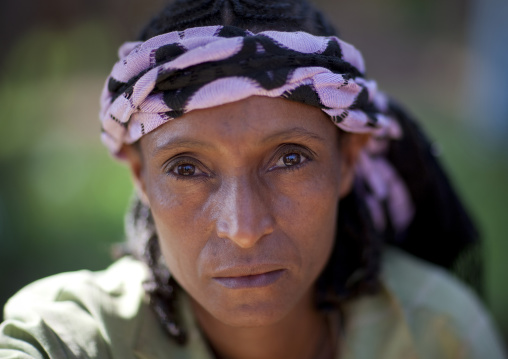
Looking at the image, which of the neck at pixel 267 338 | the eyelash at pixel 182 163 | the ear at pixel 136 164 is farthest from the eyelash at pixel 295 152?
the neck at pixel 267 338

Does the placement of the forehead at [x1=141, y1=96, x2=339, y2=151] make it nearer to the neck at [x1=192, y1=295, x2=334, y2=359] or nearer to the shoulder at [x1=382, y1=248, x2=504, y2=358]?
the neck at [x1=192, y1=295, x2=334, y2=359]

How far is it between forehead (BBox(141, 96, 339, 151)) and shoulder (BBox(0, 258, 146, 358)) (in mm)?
640

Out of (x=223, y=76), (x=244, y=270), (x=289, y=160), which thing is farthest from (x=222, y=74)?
(x=244, y=270)

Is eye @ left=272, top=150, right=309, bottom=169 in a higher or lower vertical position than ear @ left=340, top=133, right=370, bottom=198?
higher

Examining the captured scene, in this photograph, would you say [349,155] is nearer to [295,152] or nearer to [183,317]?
[295,152]

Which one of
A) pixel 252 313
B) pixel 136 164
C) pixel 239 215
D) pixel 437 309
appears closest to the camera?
pixel 239 215

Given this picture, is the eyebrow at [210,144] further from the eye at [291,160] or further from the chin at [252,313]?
the chin at [252,313]

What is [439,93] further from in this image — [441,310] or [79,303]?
[79,303]

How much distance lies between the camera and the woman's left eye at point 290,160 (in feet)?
6.12

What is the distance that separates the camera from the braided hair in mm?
1900

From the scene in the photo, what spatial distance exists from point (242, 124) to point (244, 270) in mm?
460

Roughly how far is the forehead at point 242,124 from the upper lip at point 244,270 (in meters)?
0.38

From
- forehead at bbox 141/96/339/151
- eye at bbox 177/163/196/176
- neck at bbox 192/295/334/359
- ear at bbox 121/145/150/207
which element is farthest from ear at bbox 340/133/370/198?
ear at bbox 121/145/150/207

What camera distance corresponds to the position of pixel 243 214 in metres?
1.71
